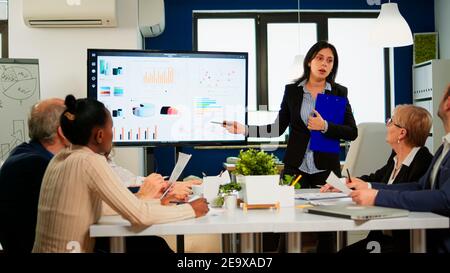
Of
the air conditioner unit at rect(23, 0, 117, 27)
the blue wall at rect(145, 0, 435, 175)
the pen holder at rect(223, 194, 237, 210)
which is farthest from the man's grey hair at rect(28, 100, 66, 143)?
the blue wall at rect(145, 0, 435, 175)

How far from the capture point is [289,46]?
6242 mm

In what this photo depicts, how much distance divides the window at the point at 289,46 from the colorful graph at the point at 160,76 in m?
3.12

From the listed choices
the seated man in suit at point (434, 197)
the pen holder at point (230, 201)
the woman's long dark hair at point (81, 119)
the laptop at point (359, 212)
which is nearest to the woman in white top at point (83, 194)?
the woman's long dark hair at point (81, 119)

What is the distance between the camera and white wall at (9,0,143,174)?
388cm

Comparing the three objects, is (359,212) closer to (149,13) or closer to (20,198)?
(20,198)

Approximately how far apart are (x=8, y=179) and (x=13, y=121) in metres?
2.27

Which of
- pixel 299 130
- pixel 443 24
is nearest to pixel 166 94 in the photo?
pixel 299 130

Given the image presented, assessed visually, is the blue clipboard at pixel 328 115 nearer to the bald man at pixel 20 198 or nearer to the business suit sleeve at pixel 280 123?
the business suit sleeve at pixel 280 123

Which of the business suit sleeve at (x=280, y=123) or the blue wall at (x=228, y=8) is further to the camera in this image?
the blue wall at (x=228, y=8)

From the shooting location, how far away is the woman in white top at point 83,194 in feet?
4.79

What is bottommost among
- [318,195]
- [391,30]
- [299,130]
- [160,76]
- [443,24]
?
[318,195]

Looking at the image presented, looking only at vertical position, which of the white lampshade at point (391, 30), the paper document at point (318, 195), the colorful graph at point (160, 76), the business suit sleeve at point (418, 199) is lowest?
the paper document at point (318, 195)

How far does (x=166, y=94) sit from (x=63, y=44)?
129cm
